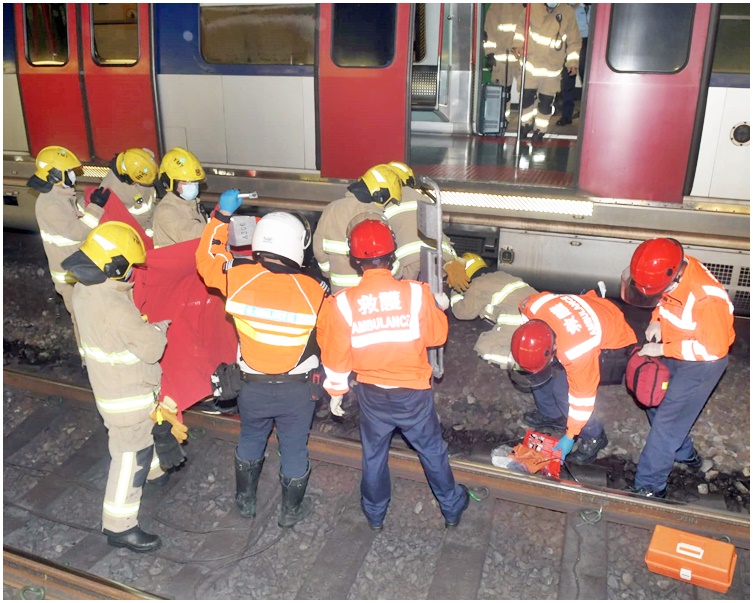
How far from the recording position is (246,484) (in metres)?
4.31

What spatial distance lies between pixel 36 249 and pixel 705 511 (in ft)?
28.0

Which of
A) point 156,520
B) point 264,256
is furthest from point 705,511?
point 156,520

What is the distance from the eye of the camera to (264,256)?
3850mm

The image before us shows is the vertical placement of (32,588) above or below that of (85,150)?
below

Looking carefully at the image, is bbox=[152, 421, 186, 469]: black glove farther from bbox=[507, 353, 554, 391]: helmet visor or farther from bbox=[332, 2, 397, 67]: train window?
bbox=[332, 2, 397, 67]: train window

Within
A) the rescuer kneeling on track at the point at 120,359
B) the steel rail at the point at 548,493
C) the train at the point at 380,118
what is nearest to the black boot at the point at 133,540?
the rescuer kneeling on track at the point at 120,359

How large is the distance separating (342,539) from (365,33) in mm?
4608

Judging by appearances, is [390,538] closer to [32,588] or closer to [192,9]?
[32,588]

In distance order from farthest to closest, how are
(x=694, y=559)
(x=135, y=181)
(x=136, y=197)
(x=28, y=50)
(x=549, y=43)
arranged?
(x=549, y=43), (x=28, y=50), (x=136, y=197), (x=135, y=181), (x=694, y=559)

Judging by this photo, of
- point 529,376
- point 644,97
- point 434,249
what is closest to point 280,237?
point 434,249

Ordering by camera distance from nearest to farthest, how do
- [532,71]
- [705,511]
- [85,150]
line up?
1. [705,511]
2. [85,150]
3. [532,71]

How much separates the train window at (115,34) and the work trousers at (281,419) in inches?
197

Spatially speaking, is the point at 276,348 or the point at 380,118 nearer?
the point at 276,348

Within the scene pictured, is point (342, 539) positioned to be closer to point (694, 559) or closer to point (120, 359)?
point (120, 359)
